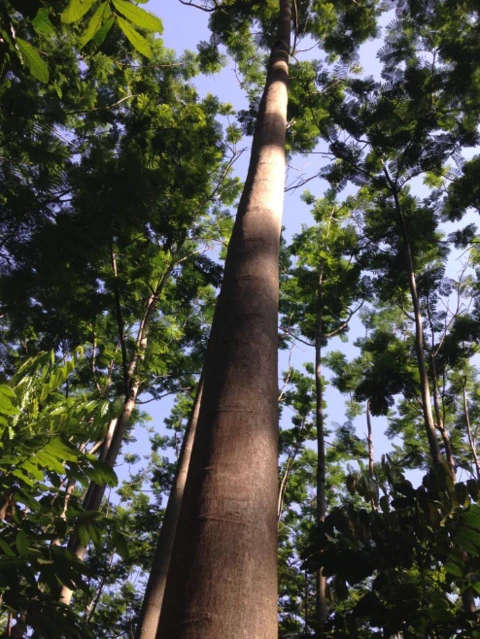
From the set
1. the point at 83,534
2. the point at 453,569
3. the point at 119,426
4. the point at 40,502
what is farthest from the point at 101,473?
the point at 119,426

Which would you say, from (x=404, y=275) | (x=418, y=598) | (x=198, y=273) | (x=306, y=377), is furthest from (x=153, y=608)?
(x=306, y=377)

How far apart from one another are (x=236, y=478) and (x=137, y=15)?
1297 mm

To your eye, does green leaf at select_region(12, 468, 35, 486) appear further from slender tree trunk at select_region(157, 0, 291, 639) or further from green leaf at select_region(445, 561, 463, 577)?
green leaf at select_region(445, 561, 463, 577)

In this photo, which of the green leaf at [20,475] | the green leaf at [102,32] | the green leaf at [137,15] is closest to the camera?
the green leaf at [137,15]

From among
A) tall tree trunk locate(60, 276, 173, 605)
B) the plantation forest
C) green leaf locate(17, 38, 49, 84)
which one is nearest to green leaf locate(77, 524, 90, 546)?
the plantation forest

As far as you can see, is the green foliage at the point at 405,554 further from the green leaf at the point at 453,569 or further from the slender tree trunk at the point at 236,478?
the slender tree trunk at the point at 236,478

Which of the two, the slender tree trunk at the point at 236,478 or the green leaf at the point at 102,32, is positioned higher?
the green leaf at the point at 102,32

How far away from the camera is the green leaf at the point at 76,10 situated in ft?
4.46

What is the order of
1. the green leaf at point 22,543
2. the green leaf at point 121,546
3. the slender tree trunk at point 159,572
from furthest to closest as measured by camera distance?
the slender tree trunk at point 159,572, the green leaf at point 121,546, the green leaf at point 22,543

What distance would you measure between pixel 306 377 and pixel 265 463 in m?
9.96

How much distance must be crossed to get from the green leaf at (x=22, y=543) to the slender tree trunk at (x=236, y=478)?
104 cm

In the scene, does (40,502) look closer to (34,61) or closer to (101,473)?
(101,473)

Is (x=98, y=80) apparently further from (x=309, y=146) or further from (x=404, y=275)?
(x=404, y=275)

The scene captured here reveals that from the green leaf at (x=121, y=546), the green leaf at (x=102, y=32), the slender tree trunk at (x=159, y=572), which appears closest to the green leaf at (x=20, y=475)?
the green leaf at (x=121, y=546)
